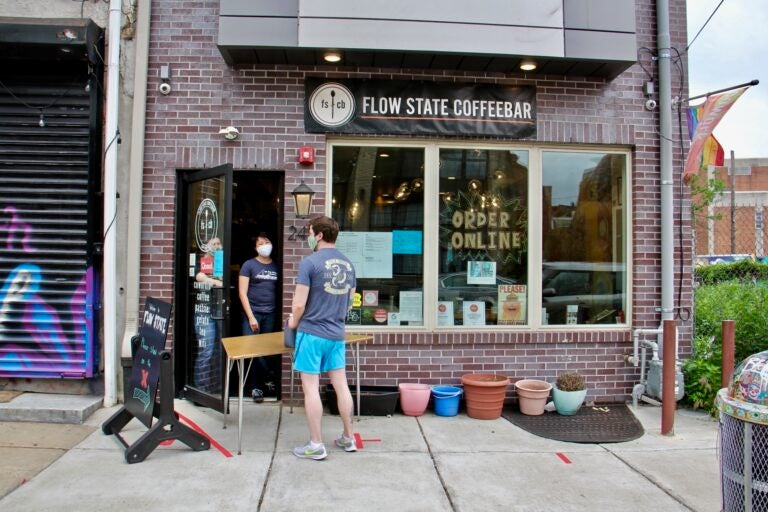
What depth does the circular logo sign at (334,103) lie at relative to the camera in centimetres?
600

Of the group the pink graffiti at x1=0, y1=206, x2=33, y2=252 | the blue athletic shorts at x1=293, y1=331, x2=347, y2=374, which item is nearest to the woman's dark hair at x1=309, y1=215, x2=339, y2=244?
the blue athletic shorts at x1=293, y1=331, x2=347, y2=374

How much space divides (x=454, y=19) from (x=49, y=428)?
518 centimetres

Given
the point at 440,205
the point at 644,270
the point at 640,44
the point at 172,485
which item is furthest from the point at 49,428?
the point at 640,44

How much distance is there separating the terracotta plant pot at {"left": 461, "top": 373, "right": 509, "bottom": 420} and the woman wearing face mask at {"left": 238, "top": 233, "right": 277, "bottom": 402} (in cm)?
207

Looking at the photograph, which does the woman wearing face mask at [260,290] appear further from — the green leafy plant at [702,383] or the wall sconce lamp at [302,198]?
the green leafy plant at [702,383]

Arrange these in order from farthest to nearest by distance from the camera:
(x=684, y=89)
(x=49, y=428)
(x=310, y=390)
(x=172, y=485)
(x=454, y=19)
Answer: (x=684, y=89), (x=454, y=19), (x=49, y=428), (x=310, y=390), (x=172, y=485)

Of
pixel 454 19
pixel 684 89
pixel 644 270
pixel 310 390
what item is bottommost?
pixel 310 390

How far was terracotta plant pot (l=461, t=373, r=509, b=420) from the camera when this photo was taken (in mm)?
5641

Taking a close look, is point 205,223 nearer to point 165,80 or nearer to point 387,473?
Result: point 165,80

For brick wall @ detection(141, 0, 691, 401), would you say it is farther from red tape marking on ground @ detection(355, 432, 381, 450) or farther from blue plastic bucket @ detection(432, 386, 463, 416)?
red tape marking on ground @ detection(355, 432, 381, 450)

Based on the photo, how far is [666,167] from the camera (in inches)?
243

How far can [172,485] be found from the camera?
3980mm

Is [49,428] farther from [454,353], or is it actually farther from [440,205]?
[440,205]

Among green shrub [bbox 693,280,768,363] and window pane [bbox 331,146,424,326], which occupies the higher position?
window pane [bbox 331,146,424,326]
